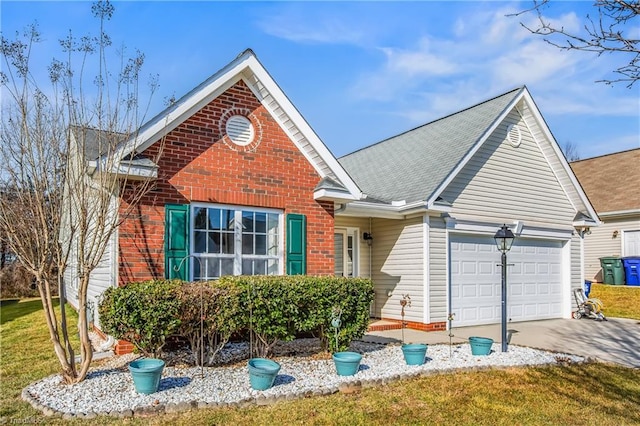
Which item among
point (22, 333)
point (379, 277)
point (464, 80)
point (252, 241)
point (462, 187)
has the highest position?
point (464, 80)

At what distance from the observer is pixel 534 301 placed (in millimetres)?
13648

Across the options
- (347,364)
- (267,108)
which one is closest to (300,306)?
(347,364)

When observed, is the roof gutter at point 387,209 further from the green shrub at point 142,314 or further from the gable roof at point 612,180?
the gable roof at point 612,180

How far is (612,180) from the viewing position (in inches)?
861

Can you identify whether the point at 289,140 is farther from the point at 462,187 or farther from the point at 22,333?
the point at 22,333

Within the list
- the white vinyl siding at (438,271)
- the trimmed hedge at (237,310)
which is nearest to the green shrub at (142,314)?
the trimmed hedge at (237,310)

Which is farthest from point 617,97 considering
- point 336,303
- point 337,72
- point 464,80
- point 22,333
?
point 22,333

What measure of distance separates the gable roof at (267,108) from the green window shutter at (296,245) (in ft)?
2.40

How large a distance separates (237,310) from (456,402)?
3221 mm

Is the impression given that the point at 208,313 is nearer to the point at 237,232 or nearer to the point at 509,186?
the point at 237,232

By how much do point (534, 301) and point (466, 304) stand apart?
282 cm

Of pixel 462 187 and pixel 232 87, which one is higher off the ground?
pixel 232 87

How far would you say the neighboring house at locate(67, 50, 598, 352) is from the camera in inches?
334

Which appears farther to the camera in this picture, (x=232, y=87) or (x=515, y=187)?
(x=515, y=187)
